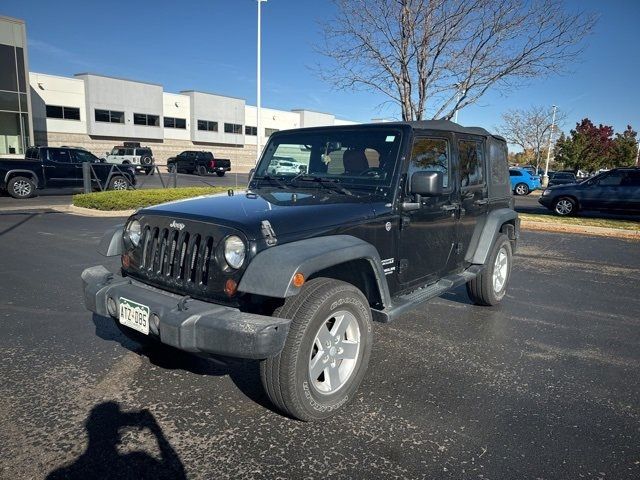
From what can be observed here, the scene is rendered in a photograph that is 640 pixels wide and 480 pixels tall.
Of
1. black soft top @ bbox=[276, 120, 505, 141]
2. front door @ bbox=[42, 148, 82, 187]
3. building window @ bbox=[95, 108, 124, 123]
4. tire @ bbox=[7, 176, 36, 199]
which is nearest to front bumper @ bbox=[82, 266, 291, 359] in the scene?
black soft top @ bbox=[276, 120, 505, 141]

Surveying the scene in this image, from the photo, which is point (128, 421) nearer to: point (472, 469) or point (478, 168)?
point (472, 469)

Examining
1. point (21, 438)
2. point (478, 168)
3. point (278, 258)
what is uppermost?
point (478, 168)

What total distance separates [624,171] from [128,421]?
1555cm

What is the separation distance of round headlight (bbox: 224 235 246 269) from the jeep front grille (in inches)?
4.8

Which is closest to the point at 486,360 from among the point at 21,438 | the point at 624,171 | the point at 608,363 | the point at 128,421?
the point at 608,363

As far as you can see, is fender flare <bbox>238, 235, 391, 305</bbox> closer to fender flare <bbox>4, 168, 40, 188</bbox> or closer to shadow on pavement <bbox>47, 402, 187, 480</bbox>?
shadow on pavement <bbox>47, 402, 187, 480</bbox>

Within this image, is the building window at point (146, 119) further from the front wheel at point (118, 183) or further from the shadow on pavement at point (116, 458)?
the shadow on pavement at point (116, 458)

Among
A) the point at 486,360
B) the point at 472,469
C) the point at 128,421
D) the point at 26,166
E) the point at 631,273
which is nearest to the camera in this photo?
the point at 472,469

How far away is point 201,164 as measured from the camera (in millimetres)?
35281

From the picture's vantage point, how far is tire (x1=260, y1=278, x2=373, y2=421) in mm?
2570

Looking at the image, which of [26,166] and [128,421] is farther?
[26,166]

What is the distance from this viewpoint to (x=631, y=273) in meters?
A: 7.28

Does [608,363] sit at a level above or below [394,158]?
below

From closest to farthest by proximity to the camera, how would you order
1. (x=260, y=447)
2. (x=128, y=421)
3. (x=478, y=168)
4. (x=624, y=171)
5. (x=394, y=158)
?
(x=260, y=447), (x=128, y=421), (x=394, y=158), (x=478, y=168), (x=624, y=171)
